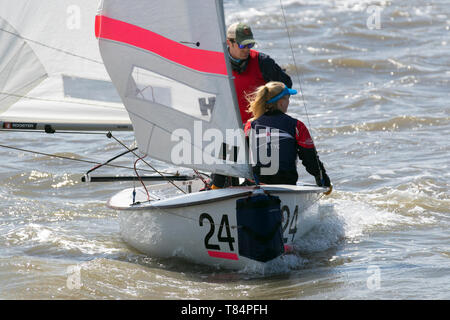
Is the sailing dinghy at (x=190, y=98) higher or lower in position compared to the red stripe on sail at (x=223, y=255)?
higher

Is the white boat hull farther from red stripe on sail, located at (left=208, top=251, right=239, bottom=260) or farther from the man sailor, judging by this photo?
the man sailor

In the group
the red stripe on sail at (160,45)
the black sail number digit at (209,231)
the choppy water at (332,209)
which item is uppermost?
the red stripe on sail at (160,45)

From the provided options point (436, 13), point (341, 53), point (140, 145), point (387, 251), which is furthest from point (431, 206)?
point (436, 13)

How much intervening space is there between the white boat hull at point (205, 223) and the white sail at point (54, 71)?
0.67m

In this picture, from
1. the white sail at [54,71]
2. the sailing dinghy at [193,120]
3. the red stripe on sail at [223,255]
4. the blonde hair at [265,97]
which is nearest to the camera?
the sailing dinghy at [193,120]

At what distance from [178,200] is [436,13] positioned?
41.1ft

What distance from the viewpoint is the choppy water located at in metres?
4.18

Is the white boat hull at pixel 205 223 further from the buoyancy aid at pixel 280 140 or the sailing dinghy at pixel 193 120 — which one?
the buoyancy aid at pixel 280 140

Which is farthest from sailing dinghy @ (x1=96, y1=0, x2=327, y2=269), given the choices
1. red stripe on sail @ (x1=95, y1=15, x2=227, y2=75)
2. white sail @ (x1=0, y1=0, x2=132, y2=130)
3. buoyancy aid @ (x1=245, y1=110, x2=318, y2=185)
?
white sail @ (x1=0, y1=0, x2=132, y2=130)

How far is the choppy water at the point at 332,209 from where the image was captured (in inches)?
165

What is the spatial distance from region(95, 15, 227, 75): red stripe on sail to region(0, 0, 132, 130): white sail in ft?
2.43

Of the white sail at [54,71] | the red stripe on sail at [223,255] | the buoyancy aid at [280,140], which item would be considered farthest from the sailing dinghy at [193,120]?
the white sail at [54,71]

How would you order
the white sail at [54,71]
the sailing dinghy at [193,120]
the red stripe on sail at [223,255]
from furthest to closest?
1. the white sail at [54,71]
2. the red stripe on sail at [223,255]
3. the sailing dinghy at [193,120]
